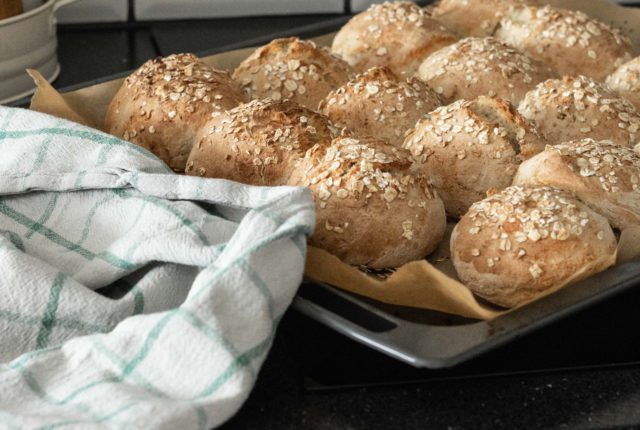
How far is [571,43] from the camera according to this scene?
154 centimetres

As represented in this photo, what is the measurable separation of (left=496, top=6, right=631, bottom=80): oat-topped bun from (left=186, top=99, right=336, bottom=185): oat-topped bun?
48 centimetres

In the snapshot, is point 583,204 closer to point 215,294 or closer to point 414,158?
point 414,158

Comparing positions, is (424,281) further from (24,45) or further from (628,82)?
(24,45)

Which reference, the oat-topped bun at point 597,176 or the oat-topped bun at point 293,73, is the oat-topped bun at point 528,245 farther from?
the oat-topped bun at point 293,73

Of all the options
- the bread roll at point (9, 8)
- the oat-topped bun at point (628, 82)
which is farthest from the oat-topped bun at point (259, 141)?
the bread roll at point (9, 8)

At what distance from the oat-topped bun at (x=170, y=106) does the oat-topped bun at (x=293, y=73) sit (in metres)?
0.05

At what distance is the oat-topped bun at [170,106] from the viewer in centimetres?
130

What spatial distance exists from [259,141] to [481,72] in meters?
0.37

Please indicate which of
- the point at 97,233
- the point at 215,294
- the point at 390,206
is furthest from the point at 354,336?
the point at 97,233

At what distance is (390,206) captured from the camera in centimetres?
109

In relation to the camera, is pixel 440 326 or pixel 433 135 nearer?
pixel 440 326

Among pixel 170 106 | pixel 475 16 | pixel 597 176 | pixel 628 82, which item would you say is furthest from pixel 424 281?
pixel 475 16

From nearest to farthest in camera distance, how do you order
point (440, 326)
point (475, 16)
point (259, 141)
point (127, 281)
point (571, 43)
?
point (440, 326)
point (127, 281)
point (259, 141)
point (571, 43)
point (475, 16)

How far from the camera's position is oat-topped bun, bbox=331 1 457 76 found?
1.54 meters
